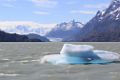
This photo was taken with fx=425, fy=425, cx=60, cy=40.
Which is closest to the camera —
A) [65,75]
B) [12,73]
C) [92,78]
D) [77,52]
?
[92,78]

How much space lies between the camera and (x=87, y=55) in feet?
154

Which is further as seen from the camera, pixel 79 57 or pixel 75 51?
pixel 79 57

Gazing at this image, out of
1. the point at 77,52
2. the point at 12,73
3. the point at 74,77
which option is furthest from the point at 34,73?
the point at 77,52

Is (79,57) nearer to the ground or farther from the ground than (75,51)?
nearer to the ground

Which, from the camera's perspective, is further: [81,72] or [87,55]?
[87,55]

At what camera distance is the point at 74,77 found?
3378cm

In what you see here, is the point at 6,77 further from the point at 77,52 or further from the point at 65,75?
the point at 77,52

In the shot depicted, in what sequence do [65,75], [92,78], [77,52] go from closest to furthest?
[92,78] → [65,75] → [77,52]

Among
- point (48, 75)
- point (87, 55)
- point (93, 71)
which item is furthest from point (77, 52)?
point (48, 75)

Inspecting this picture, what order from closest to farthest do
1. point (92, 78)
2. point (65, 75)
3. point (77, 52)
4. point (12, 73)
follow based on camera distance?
point (92, 78), point (65, 75), point (12, 73), point (77, 52)

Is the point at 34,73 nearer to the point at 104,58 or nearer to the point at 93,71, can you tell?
the point at 93,71

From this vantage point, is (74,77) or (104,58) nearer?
(74,77)

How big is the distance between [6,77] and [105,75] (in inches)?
320

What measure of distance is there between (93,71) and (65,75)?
13.0 ft
